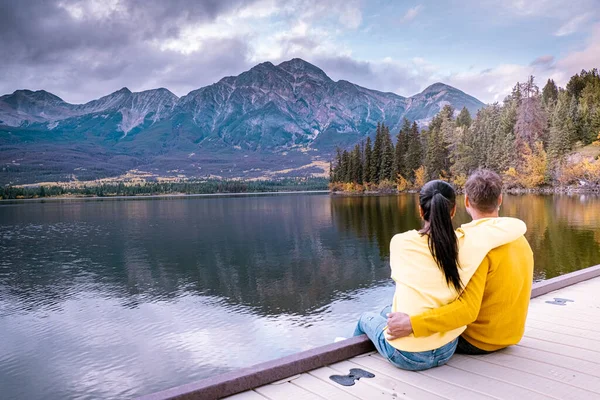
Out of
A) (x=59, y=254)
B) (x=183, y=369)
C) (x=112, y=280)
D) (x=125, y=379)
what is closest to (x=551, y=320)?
(x=183, y=369)

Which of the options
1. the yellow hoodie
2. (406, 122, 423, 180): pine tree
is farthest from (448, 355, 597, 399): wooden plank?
(406, 122, 423, 180): pine tree

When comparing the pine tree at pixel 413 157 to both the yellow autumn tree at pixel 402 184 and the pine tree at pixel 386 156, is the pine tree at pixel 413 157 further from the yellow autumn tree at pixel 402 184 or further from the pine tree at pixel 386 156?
the pine tree at pixel 386 156

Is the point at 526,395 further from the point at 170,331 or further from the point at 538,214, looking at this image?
the point at 538,214

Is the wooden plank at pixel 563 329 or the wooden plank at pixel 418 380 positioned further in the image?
the wooden plank at pixel 563 329

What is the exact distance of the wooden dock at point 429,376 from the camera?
3590 millimetres

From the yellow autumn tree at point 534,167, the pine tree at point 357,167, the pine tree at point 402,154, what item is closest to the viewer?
the yellow autumn tree at point 534,167

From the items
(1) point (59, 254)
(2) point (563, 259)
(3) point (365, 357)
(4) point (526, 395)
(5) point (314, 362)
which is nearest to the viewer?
(4) point (526, 395)

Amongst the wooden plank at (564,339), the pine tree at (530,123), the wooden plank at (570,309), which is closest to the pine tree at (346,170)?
the pine tree at (530,123)

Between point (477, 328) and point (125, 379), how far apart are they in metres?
9.17

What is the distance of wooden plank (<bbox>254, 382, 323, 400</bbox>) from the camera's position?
3639mm

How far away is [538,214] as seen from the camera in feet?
135

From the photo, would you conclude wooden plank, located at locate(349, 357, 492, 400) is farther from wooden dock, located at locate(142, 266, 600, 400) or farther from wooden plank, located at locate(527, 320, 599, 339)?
wooden plank, located at locate(527, 320, 599, 339)

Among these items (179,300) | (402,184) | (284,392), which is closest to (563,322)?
(284,392)

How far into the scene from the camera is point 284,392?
3.74 metres
